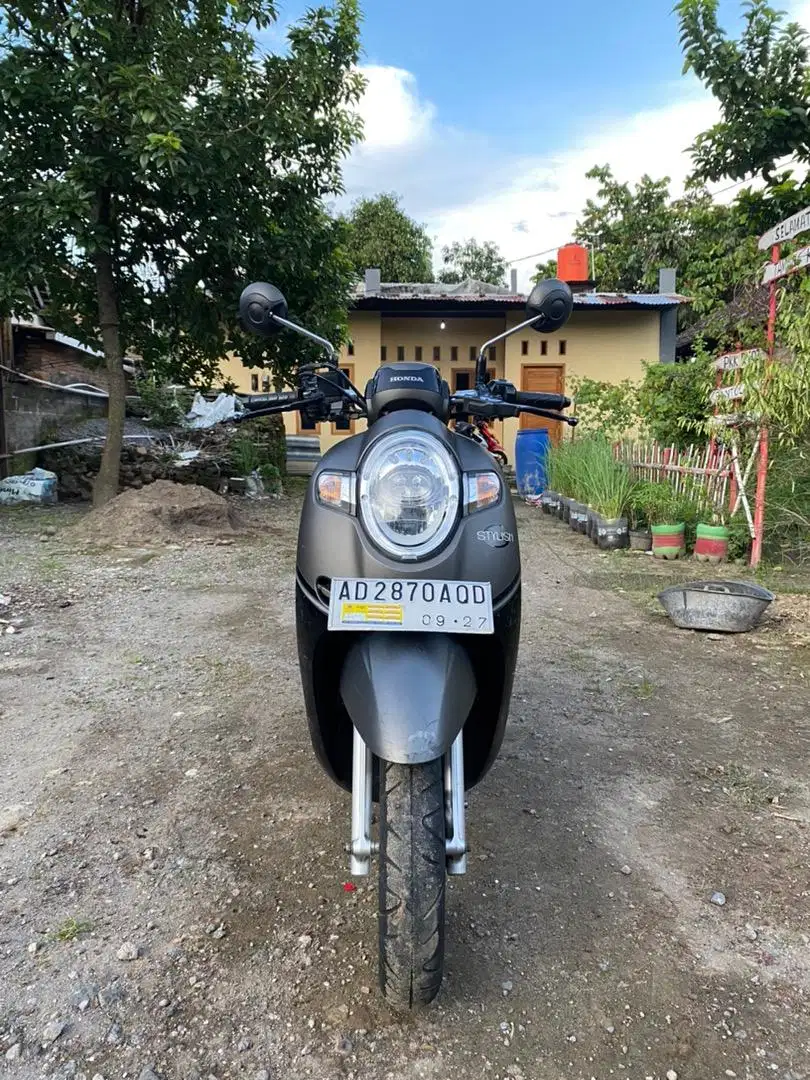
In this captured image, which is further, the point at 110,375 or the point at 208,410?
the point at 208,410

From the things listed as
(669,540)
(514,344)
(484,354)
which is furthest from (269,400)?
(514,344)

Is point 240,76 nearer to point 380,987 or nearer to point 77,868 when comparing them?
point 77,868

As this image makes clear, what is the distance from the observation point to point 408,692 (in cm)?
145

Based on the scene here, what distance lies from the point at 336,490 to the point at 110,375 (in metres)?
7.63

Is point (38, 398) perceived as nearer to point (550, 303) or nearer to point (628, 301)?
point (550, 303)

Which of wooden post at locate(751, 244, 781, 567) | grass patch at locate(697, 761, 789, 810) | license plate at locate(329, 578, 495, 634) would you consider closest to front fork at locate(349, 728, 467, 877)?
license plate at locate(329, 578, 495, 634)

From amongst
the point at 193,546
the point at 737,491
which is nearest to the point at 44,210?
the point at 193,546

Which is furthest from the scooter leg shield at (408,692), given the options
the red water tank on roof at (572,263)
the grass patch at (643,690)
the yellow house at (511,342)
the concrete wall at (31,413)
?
the red water tank on roof at (572,263)

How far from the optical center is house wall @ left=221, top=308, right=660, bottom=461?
49.3ft

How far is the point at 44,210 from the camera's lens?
6586 millimetres

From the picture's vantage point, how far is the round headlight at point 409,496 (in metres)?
1.56

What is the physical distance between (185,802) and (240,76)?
741cm

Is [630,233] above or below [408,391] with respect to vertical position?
above

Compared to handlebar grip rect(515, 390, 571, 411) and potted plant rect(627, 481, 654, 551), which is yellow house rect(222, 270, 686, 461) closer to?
potted plant rect(627, 481, 654, 551)
